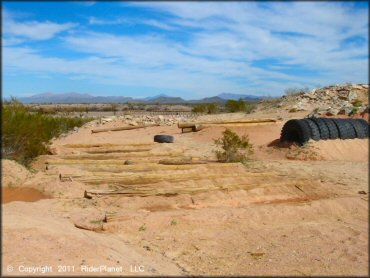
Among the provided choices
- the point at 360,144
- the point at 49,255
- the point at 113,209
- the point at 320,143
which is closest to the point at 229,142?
the point at 320,143

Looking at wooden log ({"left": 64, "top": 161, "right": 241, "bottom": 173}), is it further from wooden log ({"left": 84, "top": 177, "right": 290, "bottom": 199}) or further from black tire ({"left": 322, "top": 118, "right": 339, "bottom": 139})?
black tire ({"left": 322, "top": 118, "right": 339, "bottom": 139})

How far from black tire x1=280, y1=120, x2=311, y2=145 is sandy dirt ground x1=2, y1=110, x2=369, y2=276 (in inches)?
55.9

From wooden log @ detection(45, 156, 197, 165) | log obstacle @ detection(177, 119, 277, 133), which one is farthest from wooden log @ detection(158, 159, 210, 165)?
log obstacle @ detection(177, 119, 277, 133)

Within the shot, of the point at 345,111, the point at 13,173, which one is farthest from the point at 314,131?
the point at 13,173

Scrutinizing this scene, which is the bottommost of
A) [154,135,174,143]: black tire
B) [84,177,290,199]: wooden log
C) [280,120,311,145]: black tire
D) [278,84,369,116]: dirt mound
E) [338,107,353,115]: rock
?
[84,177,290,199]: wooden log

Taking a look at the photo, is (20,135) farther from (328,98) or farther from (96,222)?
(328,98)

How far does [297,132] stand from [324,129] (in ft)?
2.81

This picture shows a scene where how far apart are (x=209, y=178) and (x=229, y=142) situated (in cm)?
341

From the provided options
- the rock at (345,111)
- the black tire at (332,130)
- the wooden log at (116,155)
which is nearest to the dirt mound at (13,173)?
the wooden log at (116,155)

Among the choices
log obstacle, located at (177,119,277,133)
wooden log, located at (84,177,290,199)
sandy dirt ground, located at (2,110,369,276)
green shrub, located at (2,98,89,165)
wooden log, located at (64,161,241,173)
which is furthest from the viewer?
log obstacle, located at (177,119,277,133)

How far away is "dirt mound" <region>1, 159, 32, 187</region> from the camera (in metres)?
8.72

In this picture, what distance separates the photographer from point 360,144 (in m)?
14.1

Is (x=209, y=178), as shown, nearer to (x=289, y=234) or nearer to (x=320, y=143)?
(x=289, y=234)

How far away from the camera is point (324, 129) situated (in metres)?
14.1
